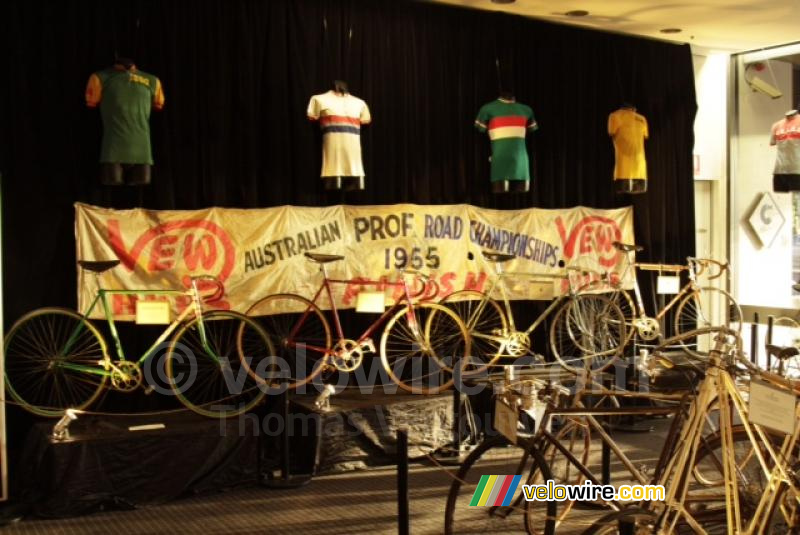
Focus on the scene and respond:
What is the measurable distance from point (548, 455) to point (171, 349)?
228 centimetres

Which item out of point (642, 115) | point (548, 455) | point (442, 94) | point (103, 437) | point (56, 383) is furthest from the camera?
point (642, 115)

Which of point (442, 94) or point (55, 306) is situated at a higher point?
point (442, 94)

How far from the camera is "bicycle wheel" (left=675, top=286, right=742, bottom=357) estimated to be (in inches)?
290

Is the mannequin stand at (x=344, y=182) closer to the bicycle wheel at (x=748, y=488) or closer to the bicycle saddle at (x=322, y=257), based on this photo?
the bicycle saddle at (x=322, y=257)

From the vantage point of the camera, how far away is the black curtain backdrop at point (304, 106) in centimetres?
501

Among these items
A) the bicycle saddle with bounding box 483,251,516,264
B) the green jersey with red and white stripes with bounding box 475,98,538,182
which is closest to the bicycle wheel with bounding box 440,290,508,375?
the bicycle saddle with bounding box 483,251,516,264

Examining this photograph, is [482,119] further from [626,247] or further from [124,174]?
[124,174]

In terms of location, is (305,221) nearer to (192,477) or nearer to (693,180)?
(192,477)

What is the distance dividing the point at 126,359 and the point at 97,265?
0.71 metres

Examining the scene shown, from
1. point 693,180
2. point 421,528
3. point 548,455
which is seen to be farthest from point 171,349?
point 693,180

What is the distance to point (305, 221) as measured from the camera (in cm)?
579

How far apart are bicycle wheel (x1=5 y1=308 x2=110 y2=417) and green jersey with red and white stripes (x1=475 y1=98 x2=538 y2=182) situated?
10.5 feet

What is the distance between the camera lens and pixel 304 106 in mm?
5859

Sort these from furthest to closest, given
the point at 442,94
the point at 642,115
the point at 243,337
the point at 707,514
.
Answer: the point at 642,115, the point at 442,94, the point at 243,337, the point at 707,514
